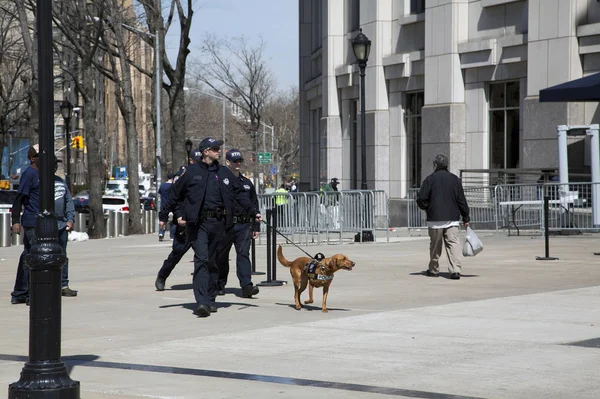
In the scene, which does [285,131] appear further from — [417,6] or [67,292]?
[67,292]

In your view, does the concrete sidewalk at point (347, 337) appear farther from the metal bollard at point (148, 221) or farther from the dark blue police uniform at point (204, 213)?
the metal bollard at point (148, 221)

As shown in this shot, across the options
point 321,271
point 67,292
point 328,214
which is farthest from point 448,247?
point 328,214

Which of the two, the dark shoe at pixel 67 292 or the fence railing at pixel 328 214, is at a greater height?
the fence railing at pixel 328 214

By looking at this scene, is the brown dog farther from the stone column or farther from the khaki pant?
the stone column

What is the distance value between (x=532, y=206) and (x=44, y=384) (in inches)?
809

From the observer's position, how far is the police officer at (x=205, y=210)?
12.4 metres

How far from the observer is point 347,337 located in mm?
10430

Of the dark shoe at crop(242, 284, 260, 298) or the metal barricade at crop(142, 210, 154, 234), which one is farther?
the metal barricade at crop(142, 210, 154, 234)

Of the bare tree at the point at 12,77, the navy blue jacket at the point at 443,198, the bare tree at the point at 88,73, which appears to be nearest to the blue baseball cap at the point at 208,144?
the navy blue jacket at the point at 443,198

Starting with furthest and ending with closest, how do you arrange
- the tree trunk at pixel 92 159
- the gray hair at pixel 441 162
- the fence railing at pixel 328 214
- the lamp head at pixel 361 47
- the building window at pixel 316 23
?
1. the building window at pixel 316 23
2. the tree trunk at pixel 92 159
3. the lamp head at pixel 361 47
4. the fence railing at pixel 328 214
5. the gray hair at pixel 441 162

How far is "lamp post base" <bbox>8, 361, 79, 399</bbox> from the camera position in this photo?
7.08 meters

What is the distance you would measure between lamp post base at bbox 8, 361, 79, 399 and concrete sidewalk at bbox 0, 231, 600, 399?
427 millimetres

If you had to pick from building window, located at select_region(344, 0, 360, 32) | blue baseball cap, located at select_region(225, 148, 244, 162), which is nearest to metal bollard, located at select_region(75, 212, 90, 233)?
building window, located at select_region(344, 0, 360, 32)

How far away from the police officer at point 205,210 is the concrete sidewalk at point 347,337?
45cm
